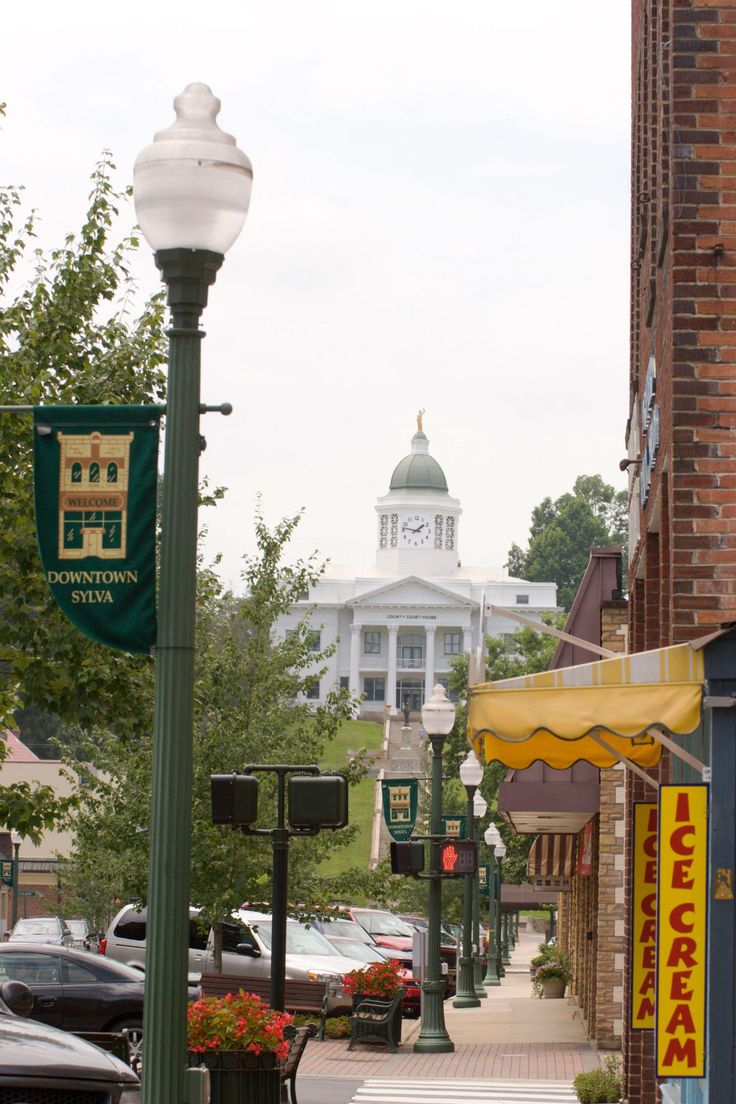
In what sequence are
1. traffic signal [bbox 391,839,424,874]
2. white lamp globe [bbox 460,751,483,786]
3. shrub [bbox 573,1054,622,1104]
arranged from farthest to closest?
white lamp globe [bbox 460,751,483,786], traffic signal [bbox 391,839,424,874], shrub [bbox 573,1054,622,1104]

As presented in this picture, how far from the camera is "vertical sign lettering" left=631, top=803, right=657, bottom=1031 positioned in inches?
428

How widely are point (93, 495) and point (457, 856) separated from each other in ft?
59.0

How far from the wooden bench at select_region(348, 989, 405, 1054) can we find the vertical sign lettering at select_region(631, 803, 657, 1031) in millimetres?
12013

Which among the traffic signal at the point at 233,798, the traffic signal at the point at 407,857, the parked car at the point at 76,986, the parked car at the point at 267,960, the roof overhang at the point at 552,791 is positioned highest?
the traffic signal at the point at 233,798

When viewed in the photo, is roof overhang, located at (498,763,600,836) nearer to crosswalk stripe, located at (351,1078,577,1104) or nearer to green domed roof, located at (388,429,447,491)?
crosswalk stripe, located at (351,1078,577,1104)

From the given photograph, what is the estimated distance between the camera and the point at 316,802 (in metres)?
12.2

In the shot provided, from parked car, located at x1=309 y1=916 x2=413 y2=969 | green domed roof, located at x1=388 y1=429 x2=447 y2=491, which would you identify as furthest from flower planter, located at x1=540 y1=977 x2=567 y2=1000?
green domed roof, located at x1=388 y1=429 x2=447 y2=491

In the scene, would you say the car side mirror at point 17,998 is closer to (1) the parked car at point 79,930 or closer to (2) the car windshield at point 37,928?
(1) the parked car at point 79,930

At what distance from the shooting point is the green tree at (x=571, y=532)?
163m

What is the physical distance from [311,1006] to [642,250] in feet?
49.0

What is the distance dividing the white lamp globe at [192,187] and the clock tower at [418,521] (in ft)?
474

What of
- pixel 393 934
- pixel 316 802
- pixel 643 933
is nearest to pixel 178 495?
pixel 643 933

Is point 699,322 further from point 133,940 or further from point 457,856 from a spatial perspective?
point 133,940

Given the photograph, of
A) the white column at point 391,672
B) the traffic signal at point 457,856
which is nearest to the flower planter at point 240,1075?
the traffic signal at point 457,856
